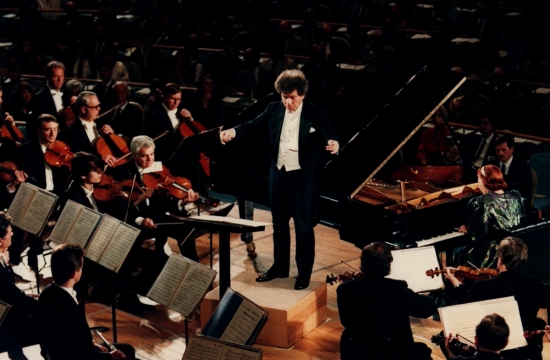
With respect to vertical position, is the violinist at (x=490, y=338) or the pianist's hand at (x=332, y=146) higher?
the pianist's hand at (x=332, y=146)

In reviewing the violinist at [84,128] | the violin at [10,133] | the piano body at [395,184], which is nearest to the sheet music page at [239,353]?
the piano body at [395,184]

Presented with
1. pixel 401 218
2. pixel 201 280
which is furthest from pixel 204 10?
pixel 201 280

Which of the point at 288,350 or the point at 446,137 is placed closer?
the point at 288,350

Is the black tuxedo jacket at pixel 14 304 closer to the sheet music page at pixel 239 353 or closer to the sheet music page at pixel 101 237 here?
the sheet music page at pixel 101 237

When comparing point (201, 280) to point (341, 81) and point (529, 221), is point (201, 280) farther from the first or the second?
point (341, 81)

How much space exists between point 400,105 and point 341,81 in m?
3.41

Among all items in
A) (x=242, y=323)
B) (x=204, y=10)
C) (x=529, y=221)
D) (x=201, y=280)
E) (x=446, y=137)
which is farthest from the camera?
(x=204, y=10)

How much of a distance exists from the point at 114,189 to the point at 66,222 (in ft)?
2.86

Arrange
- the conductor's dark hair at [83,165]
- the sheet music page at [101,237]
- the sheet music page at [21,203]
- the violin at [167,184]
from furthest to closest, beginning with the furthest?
the violin at [167,184] < the conductor's dark hair at [83,165] < the sheet music page at [21,203] < the sheet music page at [101,237]

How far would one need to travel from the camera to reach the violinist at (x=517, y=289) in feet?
14.6

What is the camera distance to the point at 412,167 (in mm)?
6539

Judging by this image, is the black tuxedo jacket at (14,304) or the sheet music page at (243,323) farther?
the black tuxedo jacket at (14,304)

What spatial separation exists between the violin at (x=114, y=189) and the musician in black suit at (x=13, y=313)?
125cm

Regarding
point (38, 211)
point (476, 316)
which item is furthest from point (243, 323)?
point (38, 211)
